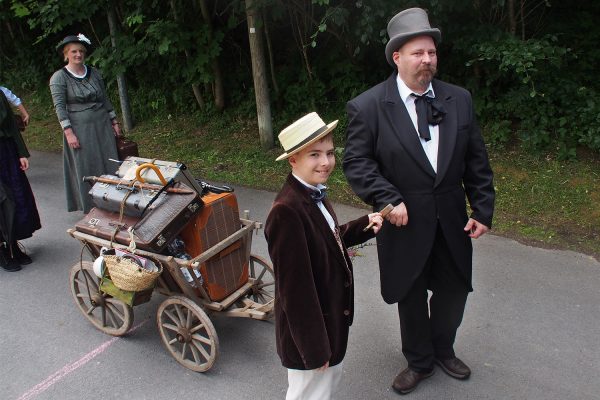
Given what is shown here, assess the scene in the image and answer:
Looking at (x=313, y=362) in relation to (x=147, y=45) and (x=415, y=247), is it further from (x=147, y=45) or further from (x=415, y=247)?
(x=147, y=45)

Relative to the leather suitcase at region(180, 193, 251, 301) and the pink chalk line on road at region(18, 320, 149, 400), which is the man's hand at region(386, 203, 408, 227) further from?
the pink chalk line on road at region(18, 320, 149, 400)

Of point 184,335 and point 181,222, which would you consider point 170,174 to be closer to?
point 181,222

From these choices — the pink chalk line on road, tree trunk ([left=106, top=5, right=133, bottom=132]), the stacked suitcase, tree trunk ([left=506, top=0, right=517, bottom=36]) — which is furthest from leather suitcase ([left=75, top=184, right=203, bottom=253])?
tree trunk ([left=106, top=5, right=133, bottom=132])

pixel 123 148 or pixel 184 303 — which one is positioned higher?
pixel 123 148

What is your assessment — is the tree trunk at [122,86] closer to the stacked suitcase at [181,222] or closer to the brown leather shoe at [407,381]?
the stacked suitcase at [181,222]

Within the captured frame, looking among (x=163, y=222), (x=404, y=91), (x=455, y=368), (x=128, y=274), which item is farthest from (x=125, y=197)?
(x=455, y=368)

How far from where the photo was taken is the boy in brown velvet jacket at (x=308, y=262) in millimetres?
2061

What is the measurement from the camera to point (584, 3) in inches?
272

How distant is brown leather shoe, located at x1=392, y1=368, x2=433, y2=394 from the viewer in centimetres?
294

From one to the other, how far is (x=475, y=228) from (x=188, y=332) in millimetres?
1814

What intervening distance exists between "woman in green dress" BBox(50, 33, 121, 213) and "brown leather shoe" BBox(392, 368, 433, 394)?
11.8ft

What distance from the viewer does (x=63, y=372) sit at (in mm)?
3314

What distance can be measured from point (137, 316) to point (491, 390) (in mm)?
2523

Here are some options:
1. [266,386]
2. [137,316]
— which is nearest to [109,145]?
[137,316]
